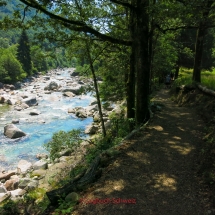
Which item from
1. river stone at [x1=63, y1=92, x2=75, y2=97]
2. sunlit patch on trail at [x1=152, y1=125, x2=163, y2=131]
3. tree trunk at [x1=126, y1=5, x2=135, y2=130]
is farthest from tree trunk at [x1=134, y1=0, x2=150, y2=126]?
river stone at [x1=63, y1=92, x2=75, y2=97]

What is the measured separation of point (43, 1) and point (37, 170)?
857 cm

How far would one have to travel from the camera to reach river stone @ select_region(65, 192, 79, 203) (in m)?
4.22

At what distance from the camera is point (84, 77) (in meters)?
12.2

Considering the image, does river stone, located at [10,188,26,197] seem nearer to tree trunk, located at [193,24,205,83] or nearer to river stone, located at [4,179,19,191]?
river stone, located at [4,179,19,191]

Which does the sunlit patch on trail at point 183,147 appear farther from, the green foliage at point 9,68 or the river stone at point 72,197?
the green foliage at point 9,68

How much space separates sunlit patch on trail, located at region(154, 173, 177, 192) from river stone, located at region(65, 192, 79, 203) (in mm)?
1616

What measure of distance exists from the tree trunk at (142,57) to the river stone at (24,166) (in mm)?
7210

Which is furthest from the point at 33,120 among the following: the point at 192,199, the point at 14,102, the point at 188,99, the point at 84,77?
the point at 192,199

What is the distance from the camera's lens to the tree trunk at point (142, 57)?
726 cm

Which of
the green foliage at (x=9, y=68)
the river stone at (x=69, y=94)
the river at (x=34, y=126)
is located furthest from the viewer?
the green foliage at (x=9, y=68)

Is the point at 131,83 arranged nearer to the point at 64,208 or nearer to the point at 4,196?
the point at 64,208

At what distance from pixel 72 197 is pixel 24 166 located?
9047 millimetres

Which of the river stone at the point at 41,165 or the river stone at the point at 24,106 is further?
the river stone at the point at 24,106

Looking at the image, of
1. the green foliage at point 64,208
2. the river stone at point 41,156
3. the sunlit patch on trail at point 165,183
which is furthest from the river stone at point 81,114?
the green foliage at point 64,208
